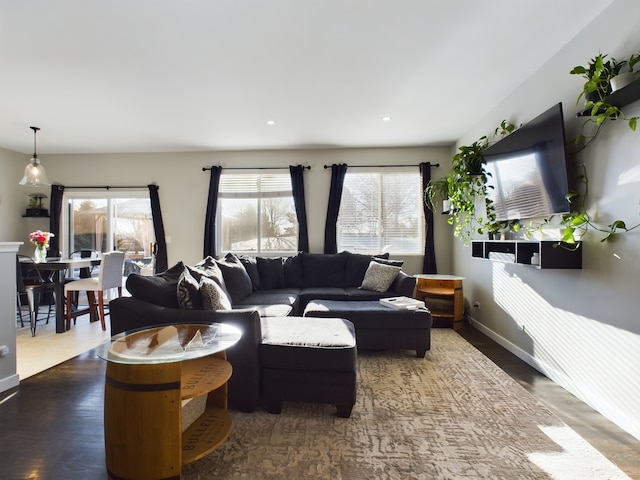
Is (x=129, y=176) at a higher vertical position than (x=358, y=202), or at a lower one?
higher

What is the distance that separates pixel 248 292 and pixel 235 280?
34cm

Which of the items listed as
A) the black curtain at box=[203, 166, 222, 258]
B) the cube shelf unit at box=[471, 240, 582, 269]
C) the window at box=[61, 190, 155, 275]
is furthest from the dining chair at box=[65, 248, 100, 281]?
the cube shelf unit at box=[471, 240, 582, 269]

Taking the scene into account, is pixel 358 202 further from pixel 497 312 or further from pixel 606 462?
pixel 606 462

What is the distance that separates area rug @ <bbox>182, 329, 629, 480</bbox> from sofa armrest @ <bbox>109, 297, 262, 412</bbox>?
0.50ft

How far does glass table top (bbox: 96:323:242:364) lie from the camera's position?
1.43 metres

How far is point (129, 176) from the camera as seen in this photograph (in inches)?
208

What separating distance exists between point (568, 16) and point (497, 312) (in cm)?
272

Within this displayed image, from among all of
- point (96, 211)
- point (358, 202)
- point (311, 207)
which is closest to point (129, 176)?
point (96, 211)

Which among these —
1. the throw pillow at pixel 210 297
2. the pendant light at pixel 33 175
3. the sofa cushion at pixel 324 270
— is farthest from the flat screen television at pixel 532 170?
the pendant light at pixel 33 175

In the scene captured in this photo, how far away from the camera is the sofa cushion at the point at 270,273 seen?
14.1ft

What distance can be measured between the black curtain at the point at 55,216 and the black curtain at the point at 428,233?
5.96 metres

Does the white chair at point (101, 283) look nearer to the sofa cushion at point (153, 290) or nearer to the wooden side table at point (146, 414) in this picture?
the sofa cushion at point (153, 290)

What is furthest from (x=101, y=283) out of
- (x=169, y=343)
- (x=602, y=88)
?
(x=602, y=88)

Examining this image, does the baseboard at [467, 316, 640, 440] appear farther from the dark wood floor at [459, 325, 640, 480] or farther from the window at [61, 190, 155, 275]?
the window at [61, 190, 155, 275]
